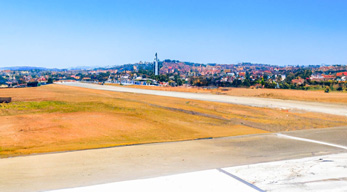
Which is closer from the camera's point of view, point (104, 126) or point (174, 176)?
point (174, 176)

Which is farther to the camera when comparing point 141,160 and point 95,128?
point 95,128

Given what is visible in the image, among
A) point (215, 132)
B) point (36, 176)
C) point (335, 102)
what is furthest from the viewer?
point (335, 102)

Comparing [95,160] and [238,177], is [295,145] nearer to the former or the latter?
[238,177]

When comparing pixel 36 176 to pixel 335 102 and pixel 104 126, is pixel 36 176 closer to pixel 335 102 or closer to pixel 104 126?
pixel 104 126

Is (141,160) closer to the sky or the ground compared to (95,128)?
closer to the ground

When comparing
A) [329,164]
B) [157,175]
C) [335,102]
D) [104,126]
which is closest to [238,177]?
[157,175]

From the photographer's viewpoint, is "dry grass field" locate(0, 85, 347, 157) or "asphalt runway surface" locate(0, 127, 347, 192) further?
"dry grass field" locate(0, 85, 347, 157)

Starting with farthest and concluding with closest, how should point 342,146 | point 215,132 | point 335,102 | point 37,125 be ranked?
point 335,102
point 215,132
point 37,125
point 342,146

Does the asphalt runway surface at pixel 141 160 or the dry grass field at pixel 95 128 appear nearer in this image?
the asphalt runway surface at pixel 141 160
